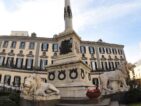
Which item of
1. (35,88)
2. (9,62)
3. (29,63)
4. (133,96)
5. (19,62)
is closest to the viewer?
(35,88)

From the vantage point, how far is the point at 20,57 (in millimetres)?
52562

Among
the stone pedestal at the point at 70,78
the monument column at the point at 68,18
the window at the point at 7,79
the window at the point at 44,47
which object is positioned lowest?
the stone pedestal at the point at 70,78

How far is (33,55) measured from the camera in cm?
5353

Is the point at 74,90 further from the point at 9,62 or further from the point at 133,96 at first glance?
the point at 9,62

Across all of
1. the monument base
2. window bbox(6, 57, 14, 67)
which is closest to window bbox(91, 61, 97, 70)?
window bbox(6, 57, 14, 67)

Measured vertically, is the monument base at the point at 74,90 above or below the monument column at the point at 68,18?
below

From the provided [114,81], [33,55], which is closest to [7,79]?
[33,55]

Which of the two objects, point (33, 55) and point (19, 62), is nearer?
point (19, 62)

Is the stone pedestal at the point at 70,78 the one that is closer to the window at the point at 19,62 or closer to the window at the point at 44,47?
the window at the point at 19,62

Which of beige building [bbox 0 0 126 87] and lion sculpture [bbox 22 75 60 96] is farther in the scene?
beige building [bbox 0 0 126 87]

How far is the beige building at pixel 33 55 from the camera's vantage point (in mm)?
47719

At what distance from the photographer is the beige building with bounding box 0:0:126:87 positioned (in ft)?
157

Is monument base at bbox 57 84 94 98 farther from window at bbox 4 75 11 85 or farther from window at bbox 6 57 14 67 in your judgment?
window at bbox 6 57 14 67

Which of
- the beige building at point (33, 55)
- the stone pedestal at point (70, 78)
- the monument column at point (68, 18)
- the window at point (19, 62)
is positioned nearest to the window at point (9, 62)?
the beige building at point (33, 55)
